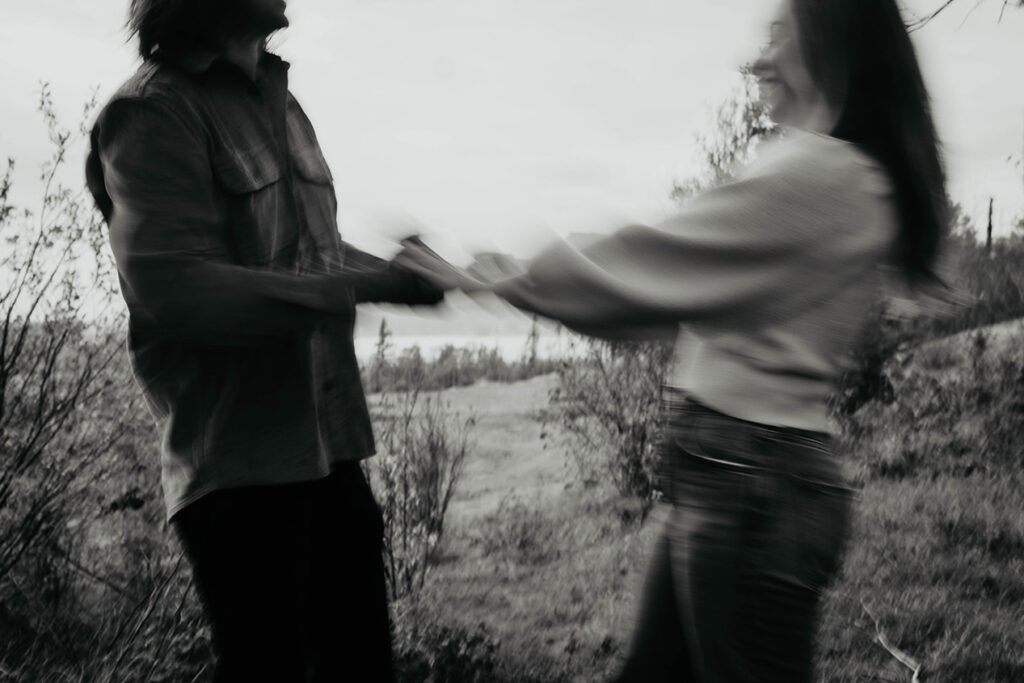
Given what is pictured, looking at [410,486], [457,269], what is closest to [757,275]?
[457,269]

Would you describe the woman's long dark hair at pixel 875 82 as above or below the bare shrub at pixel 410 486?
above

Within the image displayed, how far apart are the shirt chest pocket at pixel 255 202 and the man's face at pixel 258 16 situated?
0.20m

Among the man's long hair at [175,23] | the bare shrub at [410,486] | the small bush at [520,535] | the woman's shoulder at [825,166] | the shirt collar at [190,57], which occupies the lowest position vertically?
the small bush at [520,535]

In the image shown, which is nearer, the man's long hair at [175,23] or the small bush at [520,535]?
the man's long hair at [175,23]

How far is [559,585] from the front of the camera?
207 inches

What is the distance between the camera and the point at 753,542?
4.39 feet

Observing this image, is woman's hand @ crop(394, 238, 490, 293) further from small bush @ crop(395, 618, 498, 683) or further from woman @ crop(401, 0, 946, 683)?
small bush @ crop(395, 618, 498, 683)

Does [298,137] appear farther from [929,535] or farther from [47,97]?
[929,535]

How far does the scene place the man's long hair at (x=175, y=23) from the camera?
1.55 m

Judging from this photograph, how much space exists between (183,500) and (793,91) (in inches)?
48.4

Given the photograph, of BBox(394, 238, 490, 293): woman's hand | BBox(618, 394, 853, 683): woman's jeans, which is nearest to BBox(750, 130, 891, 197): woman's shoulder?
BBox(618, 394, 853, 683): woman's jeans

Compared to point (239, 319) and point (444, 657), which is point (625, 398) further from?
point (239, 319)

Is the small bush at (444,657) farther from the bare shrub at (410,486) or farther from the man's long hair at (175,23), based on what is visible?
the man's long hair at (175,23)

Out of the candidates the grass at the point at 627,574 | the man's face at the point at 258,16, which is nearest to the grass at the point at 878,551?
the grass at the point at 627,574
